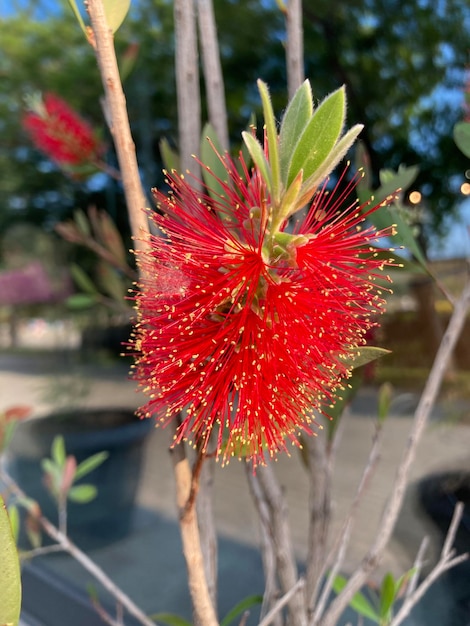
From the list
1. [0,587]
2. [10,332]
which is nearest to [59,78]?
[10,332]

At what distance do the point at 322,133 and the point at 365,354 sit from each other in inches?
4.8

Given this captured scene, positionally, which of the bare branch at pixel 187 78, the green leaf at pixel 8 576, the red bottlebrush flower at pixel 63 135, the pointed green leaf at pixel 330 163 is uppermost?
the red bottlebrush flower at pixel 63 135

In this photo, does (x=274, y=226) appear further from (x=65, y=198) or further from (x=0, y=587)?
(x=65, y=198)

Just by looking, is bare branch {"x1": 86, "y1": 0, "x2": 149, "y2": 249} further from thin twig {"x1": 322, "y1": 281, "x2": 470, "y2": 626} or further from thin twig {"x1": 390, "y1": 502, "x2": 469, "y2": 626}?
thin twig {"x1": 390, "y1": 502, "x2": 469, "y2": 626}

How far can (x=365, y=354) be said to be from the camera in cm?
30

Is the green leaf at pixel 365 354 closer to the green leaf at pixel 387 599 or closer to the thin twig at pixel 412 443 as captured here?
the thin twig at pixel 412 443

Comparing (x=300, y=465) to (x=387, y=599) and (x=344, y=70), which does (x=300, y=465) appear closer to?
(x=387, y=599)

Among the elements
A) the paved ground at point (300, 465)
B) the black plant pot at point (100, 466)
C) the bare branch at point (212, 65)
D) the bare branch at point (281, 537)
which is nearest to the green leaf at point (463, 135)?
the bare branch at point (212, 65)

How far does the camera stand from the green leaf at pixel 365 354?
0.95ft

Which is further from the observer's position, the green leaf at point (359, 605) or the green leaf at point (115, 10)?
the green leaf at point (359, 605)

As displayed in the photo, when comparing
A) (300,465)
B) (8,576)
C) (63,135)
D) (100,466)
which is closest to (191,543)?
(8,576)

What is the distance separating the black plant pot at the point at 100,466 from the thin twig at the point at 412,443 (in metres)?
1.04

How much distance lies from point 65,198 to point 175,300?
1.24 metres

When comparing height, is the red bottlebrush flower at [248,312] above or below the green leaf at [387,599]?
above
